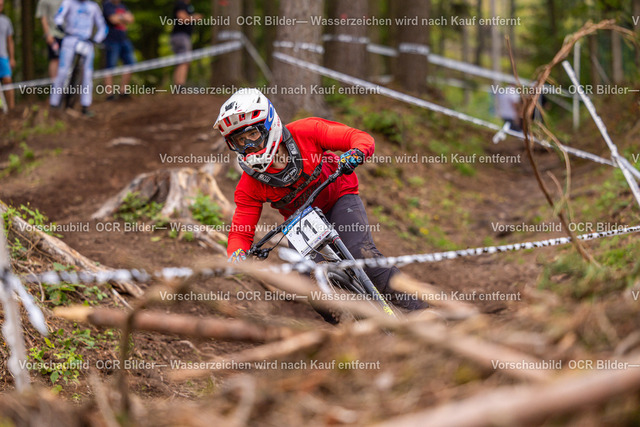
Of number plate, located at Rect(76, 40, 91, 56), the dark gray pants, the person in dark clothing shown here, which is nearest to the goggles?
the dark gray pants

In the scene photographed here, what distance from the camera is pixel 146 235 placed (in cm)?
689

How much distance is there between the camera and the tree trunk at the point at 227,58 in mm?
13383

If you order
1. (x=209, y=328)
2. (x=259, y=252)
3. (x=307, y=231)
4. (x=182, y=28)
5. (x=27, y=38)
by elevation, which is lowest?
(x=259, y=252)

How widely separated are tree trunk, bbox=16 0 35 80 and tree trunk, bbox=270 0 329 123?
8130 mm

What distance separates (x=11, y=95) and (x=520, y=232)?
945 cm

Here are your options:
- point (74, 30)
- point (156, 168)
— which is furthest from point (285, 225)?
point (74, 30)

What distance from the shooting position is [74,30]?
34.8 feet

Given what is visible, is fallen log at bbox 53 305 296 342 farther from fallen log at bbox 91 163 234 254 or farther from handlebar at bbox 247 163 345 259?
fallen log at bbox 91 163 234 254

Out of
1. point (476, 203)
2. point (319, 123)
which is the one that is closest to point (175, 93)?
point (476, 203)

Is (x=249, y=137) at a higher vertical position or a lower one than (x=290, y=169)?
higher

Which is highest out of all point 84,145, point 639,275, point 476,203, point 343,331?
point 639,275

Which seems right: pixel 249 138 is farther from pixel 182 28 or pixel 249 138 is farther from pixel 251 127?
pixel 182 28

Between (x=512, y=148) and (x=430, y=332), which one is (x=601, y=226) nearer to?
(x=430, y=332)

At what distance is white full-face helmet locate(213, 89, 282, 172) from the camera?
14.6ft
